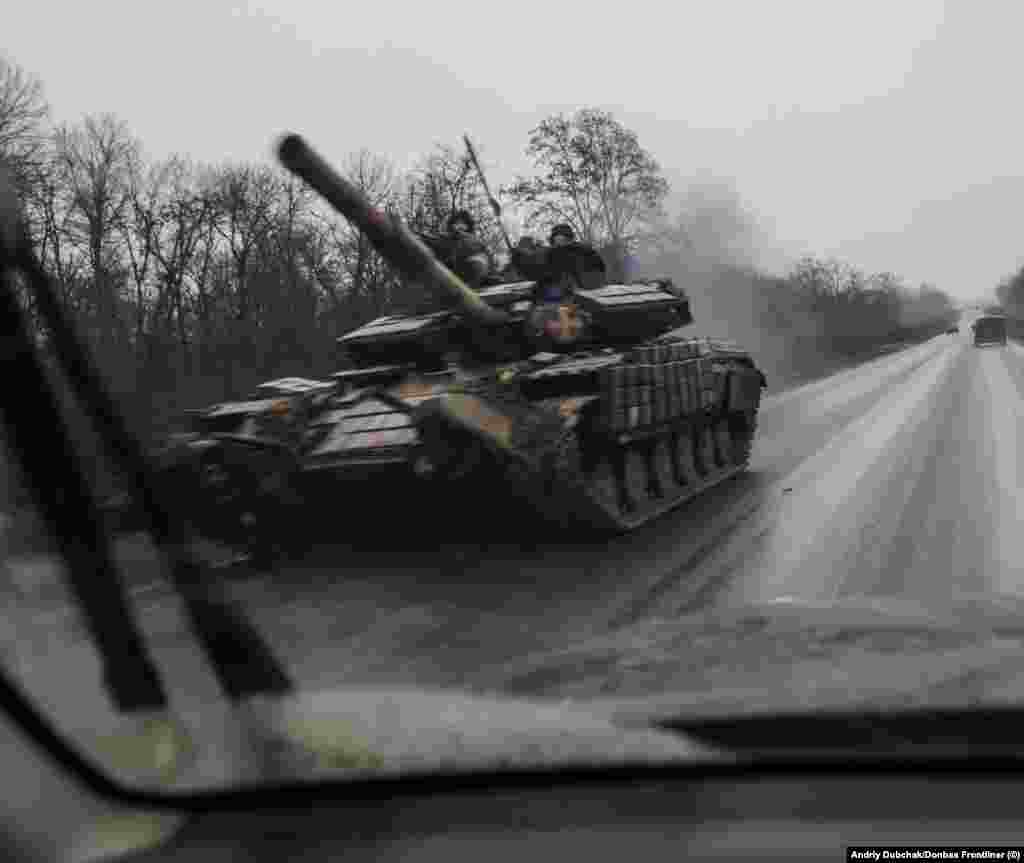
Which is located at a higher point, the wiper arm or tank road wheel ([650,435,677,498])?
the wiper arm

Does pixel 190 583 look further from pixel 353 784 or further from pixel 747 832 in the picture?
pixel 747 832

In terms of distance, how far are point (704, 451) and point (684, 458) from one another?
74 cm

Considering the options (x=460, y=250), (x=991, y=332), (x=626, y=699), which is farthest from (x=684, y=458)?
(x=991, y=332)

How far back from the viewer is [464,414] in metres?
7.11

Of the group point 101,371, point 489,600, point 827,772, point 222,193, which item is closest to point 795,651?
point 827,772

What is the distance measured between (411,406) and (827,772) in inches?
231

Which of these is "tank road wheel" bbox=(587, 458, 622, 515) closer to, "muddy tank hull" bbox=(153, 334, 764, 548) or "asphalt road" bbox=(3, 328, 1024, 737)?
"muddy tank hull" bbox=(153, 334, 764, 548)

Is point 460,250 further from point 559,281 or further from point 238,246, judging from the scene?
point 238,246

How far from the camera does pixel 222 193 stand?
1570 cm

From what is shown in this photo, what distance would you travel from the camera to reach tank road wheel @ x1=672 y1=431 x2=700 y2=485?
10273 millimetres

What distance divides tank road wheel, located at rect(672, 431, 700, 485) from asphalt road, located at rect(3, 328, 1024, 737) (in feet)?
1.04

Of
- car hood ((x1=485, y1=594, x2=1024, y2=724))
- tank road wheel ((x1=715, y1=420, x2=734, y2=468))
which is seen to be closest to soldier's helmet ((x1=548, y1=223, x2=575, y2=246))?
tank road wheel ((x1=715, y1=420, x2=734, y2=468))

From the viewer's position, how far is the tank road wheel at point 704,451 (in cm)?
1098

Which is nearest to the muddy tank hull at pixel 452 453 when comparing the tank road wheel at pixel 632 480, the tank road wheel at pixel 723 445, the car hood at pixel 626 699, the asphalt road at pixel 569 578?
the tank road wheel at pixel 632 480
